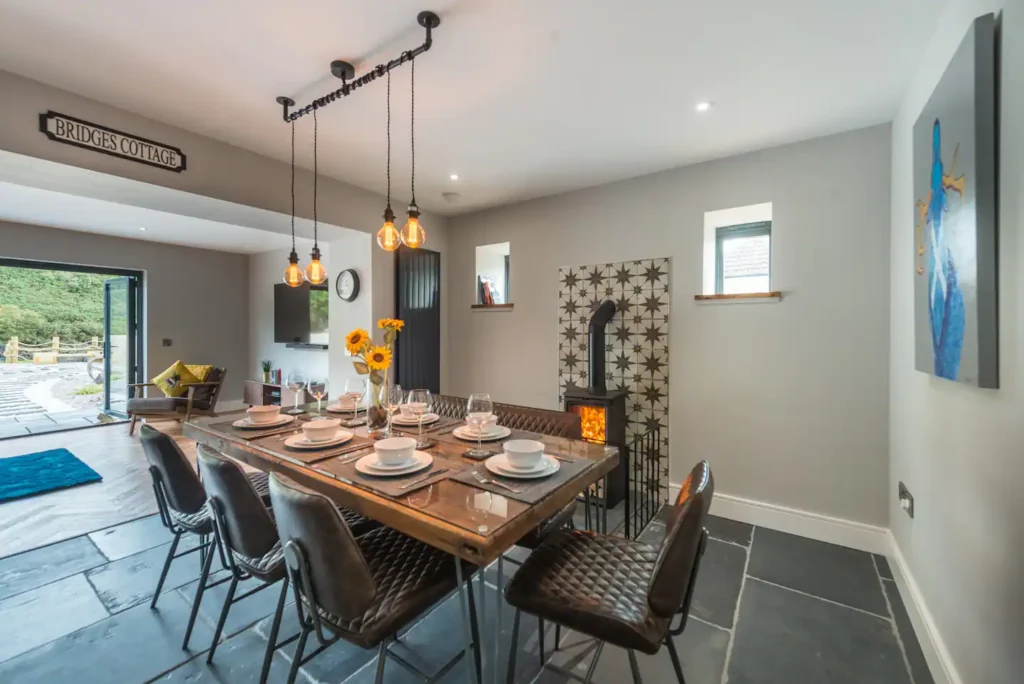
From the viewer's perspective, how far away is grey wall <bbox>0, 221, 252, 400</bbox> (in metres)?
5.01

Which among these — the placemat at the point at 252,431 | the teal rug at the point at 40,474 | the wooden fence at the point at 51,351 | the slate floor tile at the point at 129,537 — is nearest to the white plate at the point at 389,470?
the placemat at the point at 252,431

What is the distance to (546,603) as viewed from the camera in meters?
1.21

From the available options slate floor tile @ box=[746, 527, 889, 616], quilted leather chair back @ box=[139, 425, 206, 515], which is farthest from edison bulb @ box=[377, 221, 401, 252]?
slate floor tile @ box=[746, 527, 889, 616]

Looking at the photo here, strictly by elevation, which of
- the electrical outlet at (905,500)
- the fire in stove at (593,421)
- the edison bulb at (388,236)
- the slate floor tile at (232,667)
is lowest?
the slate floor tile at (232,667)

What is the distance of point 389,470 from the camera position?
1408 mm

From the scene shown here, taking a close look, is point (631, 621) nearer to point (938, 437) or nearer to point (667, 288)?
point (938, 437)

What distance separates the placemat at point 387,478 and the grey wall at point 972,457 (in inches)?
61.5

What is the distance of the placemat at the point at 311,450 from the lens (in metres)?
1.59

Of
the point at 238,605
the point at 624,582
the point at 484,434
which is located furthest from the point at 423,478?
the point at 238,605

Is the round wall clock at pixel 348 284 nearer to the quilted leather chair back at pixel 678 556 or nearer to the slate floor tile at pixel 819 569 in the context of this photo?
the quilted leather chair back at pixel 678 556

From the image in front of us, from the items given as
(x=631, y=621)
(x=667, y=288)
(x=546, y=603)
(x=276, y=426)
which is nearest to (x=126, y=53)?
(x=276, y=426)

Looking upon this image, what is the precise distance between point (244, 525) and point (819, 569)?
109 inches

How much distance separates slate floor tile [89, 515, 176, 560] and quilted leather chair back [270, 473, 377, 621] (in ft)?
7.09

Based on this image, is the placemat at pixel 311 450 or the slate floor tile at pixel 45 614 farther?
the slate floor tile at pixel 45 614
